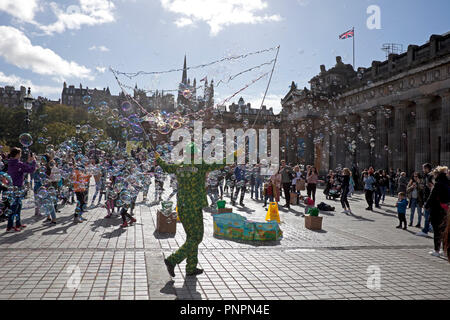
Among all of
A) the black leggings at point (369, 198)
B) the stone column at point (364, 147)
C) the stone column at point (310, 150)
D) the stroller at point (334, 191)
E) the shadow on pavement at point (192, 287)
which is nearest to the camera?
the shadow on pavement at point (192, 287)

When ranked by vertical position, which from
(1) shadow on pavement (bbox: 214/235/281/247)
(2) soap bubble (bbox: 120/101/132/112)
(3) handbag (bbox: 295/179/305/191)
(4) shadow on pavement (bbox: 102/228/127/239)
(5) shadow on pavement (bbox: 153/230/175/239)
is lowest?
(1) shadow on pavement (bbox: 214/235/281/247)

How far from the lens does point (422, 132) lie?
27016 millimetres

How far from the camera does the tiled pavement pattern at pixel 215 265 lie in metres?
5.18

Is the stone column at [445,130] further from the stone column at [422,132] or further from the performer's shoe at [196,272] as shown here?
the performer's shoe at [196,272]

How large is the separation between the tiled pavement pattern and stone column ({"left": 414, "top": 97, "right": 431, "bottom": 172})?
60.8ft

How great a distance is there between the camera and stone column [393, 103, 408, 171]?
2973cm

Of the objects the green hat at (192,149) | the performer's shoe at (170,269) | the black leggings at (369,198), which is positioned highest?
the green hat at (192,149)

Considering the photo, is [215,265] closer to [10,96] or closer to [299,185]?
[299,185]

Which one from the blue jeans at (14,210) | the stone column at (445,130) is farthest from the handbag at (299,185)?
the blue jeans at (14,210)

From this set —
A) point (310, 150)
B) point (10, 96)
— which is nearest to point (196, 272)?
point (310, 150)

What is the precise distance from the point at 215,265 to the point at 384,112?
29.1 meters

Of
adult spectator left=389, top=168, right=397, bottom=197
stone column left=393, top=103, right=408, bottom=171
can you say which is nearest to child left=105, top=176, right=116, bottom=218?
adult spectator left=389, top=168, right=397, bottom=197

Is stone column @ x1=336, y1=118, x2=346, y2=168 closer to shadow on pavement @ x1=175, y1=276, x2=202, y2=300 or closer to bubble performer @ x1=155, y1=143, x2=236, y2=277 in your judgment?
bubble performer @ x1=155, y1=143, x2=236, y2=277
